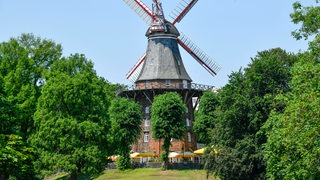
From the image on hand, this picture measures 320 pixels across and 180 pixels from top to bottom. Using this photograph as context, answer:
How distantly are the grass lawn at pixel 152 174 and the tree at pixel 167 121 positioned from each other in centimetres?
250

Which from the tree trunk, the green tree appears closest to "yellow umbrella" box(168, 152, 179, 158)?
the tree trunk

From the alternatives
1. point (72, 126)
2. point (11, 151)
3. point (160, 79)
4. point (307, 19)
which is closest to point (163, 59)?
point (160, 79)

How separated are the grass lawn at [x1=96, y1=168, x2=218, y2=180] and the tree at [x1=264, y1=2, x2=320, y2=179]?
29.5 metres

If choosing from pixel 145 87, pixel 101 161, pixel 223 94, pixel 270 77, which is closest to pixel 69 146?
pixel 101 161

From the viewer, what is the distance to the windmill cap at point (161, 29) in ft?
262

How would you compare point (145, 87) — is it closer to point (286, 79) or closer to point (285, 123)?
point (286, 79)

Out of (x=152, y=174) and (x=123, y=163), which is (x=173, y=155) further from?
(x=152, y=174)

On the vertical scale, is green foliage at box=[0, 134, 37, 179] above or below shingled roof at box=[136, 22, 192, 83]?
below

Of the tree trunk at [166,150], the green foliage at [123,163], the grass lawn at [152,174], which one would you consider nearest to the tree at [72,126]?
the grass lawn at [152,174]

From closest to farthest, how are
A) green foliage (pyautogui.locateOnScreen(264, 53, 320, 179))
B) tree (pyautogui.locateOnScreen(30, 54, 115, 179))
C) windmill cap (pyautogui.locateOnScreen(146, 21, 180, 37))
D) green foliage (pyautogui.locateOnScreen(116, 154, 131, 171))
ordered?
green foliage (pyautogui.locateOnScreen(264, 53, 320, 179)) < tree (pyautogui.locateOnScreen(30, 54, 115, 179)) < green foliage (pyautogui.locateOnScreen(116, 154, 131, 171)) < windmill cap (pyautogui.locateOnScreen(146, 21, 180, 37))

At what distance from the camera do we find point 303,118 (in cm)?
2822

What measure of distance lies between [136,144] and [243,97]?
1335 inches

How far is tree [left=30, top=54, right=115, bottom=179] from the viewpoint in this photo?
46.2 metres

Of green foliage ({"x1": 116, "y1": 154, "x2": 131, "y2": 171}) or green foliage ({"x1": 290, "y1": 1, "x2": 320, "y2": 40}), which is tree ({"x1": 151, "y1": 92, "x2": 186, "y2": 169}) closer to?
green foliage ({"x1": 116, "y1": 154, "x2": 131, "y2": 171})
